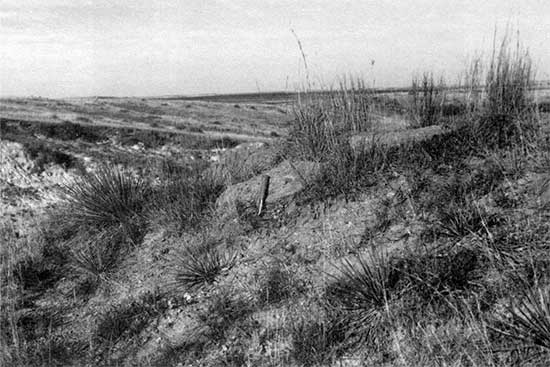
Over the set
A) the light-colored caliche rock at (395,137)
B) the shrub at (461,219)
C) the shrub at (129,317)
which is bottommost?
the shrub at (129,317)

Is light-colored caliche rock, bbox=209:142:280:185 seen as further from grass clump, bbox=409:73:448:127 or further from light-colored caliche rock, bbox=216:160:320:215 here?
grass clump, bbox=409:73:448:127

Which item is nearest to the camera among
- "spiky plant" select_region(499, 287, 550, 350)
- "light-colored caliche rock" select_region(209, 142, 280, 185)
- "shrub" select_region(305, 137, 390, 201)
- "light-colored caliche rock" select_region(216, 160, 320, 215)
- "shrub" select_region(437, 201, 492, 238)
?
"spiky plant" select_region(499, 287, 550, 350)

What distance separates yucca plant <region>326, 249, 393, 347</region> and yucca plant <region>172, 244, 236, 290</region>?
4.79 feet

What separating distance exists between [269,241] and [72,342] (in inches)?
88.8

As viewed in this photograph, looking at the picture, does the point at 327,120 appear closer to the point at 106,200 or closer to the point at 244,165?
the point at 244,165

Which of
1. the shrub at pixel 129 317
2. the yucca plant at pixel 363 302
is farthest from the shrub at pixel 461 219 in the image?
the shrub at pixel 129 317

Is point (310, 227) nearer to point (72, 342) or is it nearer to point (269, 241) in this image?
point (269, 241)

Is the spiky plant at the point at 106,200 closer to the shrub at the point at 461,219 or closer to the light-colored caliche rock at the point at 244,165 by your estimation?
the light-colored caliche rock at the point at 244,165

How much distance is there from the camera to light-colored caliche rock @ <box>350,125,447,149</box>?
592 cm

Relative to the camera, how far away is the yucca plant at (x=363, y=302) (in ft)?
12.9

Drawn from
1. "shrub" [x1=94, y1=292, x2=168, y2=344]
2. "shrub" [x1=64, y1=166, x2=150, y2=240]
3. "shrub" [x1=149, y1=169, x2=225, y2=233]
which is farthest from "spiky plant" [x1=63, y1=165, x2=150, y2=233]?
"shrub" [x1=94, y1=292, x2=168, y2=344]

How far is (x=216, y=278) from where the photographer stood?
5230 millimetres

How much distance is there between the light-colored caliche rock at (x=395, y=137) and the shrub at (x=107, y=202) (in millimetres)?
3075

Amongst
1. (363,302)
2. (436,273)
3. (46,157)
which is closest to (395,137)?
(436,273)
